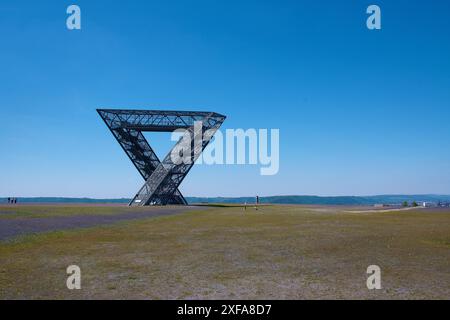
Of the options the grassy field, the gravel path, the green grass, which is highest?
the grassy field

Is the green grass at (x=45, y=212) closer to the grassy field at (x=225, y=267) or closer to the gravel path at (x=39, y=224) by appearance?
the gravel path at (x=39, y=224)

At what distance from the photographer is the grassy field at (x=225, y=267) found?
24.9ft

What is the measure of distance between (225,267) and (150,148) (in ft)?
171

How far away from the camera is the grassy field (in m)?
7.59

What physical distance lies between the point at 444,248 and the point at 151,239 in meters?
12.1

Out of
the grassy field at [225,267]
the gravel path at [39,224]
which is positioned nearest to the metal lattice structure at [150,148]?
the gravel path at [39,224]

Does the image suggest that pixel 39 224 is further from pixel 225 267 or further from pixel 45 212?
pixel 225 267

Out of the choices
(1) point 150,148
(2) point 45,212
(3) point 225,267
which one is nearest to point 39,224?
(2) point 45,212

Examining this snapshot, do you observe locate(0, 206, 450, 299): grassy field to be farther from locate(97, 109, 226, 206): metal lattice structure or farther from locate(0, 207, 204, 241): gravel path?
locate(97, 109, 226, 206): metal lattice structure

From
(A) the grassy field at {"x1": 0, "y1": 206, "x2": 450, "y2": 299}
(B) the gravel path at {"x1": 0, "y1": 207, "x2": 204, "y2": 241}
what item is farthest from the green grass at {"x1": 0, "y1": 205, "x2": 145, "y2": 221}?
(A) the grassy field at {"x1": 0, "y1": 206, "x2": 450, "y2": 299}

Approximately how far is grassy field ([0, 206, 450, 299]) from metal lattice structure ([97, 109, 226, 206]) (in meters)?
42.1

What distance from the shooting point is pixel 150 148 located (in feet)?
199

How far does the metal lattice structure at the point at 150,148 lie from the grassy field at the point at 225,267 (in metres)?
42.1

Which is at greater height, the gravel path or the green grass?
the gravel path
